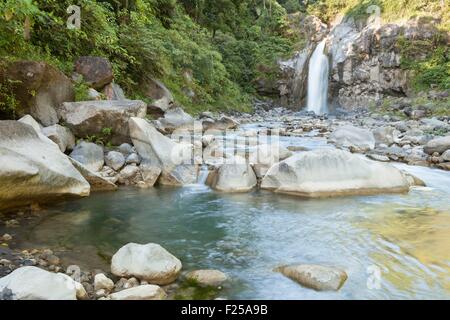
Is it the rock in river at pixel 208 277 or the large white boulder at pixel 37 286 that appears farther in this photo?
the rock in river at pixel 208 277

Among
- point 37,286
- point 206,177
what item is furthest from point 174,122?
point 37,286

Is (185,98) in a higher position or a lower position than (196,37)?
lower

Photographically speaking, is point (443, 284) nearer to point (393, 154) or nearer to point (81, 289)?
point (81, 289)

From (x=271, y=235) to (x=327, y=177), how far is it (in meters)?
2.06

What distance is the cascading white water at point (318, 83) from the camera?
23922 millimetres

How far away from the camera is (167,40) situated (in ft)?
50.1

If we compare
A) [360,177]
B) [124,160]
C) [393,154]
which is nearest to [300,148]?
[393,154]

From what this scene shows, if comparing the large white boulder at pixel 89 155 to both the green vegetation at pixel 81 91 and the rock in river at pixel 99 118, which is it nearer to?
the rock in river at pixel 99 118

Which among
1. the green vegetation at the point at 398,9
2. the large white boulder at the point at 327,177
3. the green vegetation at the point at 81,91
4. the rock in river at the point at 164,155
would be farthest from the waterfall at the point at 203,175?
the green vegetation at the point at 398,9

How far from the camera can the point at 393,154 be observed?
927 centimetres

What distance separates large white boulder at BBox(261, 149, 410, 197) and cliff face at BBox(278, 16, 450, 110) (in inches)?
669

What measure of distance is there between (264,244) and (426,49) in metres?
21.9

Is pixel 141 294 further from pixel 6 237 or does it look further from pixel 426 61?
pixel 426 61

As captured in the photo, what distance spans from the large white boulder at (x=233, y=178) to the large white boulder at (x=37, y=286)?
12.7 feet
